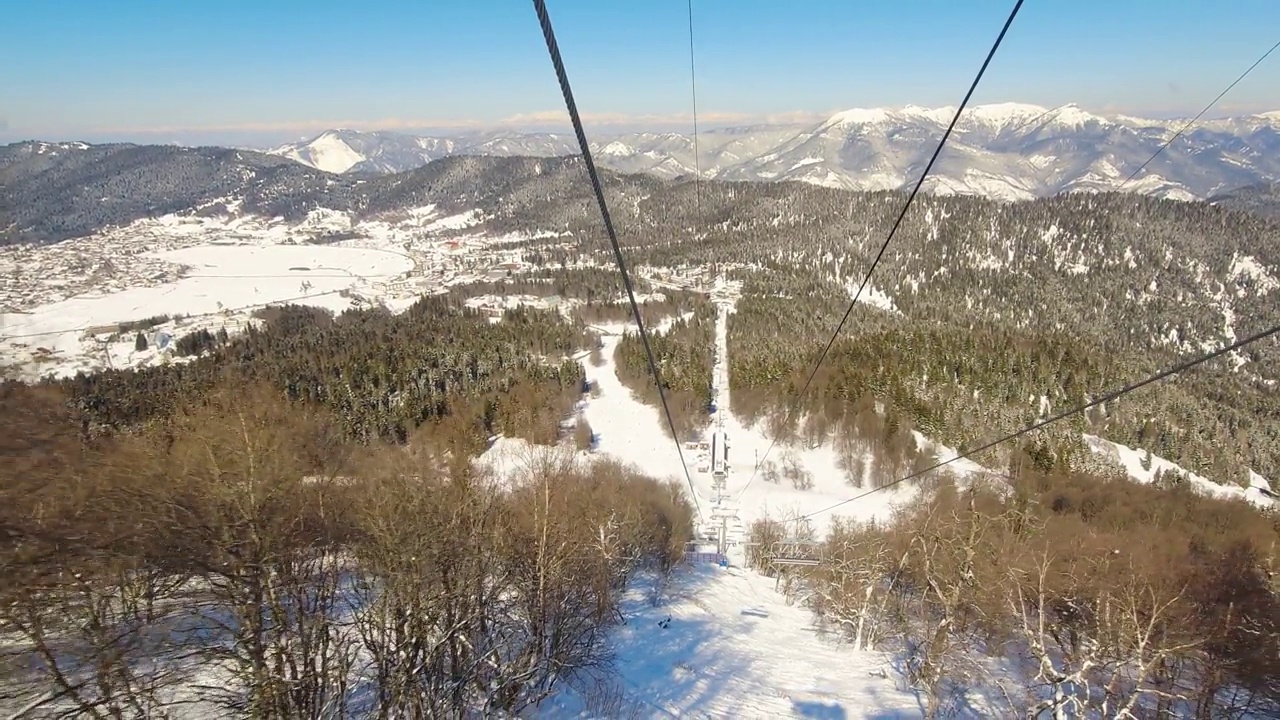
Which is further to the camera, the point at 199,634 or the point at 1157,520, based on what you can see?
the point at 1157,520

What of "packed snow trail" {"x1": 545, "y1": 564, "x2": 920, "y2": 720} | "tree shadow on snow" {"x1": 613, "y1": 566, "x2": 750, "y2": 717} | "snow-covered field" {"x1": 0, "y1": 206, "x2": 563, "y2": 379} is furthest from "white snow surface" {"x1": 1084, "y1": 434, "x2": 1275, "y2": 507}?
"snow-covered field" {"x1": 0, "y1": 206, "x2": 563, "y2": 379}

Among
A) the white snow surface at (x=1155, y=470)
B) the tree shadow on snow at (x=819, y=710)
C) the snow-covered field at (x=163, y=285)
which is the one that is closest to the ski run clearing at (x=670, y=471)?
the tree shadow on snow at (x=819, y=710)

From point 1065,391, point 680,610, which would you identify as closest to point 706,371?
point 1065,391

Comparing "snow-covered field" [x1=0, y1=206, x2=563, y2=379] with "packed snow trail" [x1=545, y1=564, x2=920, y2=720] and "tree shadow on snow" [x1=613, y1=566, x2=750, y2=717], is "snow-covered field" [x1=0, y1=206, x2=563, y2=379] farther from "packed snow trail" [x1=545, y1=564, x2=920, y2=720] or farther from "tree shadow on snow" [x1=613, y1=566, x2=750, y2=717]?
"packed snow trail" [x1=545, y1=564, x2=920, y2=720]

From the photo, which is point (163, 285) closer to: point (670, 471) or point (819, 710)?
point (670, 471)

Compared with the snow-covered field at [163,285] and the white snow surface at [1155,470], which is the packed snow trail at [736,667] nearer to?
the snow-covered field at [163,285]

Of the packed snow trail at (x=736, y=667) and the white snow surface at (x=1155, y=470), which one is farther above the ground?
the packed snow trail at (x=736, y=667)

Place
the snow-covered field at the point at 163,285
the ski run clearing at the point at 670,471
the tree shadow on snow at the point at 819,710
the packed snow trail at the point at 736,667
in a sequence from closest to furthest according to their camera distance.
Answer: the packed snow trail at the point at 736,667
the tree shadow on snow at the point at 819,710
the ski run clearing at the point at 670,471
the snow-covered field at the point at 163,285

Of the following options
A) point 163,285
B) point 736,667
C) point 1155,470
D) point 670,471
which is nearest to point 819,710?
point 736,667

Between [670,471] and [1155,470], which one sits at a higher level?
[670,471]

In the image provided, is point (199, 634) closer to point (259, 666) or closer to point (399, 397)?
point (259, 666)

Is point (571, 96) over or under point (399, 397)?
over
